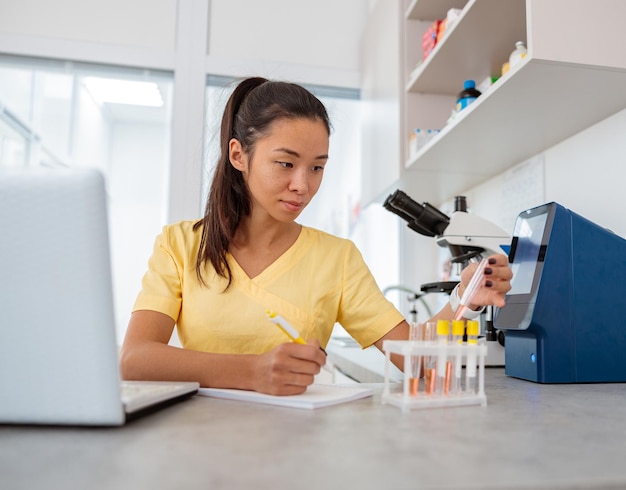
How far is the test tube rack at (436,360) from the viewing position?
70 cm

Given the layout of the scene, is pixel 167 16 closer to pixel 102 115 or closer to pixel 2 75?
pixel 102 115


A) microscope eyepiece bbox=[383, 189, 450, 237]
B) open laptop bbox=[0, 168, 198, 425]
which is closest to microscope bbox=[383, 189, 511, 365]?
microscope eyepiece bbox=[383, 189, 450, 237]

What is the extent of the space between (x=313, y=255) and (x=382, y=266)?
6.13 ft

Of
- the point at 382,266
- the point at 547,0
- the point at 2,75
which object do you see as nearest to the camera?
the point at 547,0

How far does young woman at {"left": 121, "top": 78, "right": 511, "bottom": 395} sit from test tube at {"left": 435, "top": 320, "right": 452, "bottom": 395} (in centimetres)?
26

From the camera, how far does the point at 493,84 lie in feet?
4.23

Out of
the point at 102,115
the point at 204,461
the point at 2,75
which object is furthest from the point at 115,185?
the point at 204,461

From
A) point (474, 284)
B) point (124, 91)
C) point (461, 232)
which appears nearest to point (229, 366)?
point (474, 284)

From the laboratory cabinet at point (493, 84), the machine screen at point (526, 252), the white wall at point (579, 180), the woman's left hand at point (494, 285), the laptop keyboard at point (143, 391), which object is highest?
the laboratory cabinet at point (493, 84)

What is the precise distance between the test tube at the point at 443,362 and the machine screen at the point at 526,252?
39 cm

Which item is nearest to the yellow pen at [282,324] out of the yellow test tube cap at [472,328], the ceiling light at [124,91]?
the yellow test tube cap at [472,328]

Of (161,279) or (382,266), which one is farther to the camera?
(382,266)

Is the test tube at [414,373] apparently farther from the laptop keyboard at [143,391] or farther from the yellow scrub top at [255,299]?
the yellow scrub top at [255,299]

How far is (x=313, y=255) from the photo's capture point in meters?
1.23
